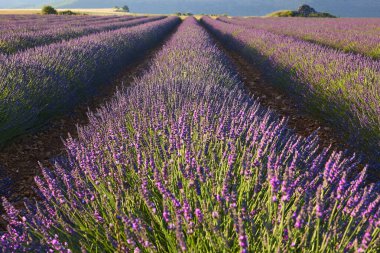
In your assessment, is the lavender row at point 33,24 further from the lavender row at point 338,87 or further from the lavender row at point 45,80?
the lavender row at point 338,87

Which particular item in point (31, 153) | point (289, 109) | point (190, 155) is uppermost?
point (190, 155)

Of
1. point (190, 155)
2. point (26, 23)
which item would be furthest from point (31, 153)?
point (26, 23)

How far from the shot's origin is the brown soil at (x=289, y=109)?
4.14 meters

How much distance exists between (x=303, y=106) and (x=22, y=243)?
4517 mm

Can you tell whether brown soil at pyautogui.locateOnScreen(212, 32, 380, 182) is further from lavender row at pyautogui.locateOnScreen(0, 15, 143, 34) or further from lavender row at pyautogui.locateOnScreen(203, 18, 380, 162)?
lavender row at pyautogui.locateOnScreen(0, 15, 143, 34)

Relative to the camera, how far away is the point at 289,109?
561 centimetres

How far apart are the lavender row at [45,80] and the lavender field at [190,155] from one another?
0.03 metres

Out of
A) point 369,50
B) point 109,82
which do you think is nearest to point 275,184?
point 109,82

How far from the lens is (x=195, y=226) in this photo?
1300 millimetres

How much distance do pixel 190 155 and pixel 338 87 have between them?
305cm

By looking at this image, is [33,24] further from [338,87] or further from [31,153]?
[338,87]

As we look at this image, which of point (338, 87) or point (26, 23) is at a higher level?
point (26, 23)

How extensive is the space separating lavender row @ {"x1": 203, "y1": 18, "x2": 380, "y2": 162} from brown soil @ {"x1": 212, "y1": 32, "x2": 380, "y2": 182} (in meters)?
0.16

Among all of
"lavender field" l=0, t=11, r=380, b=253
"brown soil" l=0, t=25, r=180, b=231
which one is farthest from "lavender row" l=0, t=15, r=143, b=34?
"brown soil" l=0, t=25, r=180, b=231
